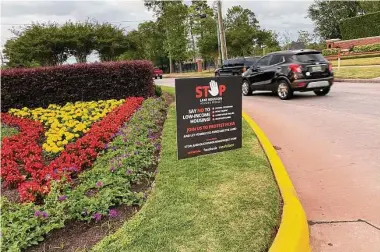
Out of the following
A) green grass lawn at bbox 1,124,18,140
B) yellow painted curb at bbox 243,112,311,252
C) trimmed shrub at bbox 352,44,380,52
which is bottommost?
yellow painted curb at bbox 243,112,311,252

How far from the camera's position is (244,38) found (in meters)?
50.4

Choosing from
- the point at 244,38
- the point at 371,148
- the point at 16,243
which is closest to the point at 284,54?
the point at 371,148

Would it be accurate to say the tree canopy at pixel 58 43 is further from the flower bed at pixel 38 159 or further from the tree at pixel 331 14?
the tree at pixel 331 14

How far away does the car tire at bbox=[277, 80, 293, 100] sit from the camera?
1195 centimetres

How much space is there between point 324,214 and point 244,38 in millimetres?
48849

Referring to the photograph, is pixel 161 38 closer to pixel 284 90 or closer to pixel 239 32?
pixel 239 32

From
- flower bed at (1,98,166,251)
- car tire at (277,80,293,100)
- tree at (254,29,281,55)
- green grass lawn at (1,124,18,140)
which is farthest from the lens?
tree at (254,29,281,55)

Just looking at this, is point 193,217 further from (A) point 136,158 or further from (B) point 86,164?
(B) point 86,164

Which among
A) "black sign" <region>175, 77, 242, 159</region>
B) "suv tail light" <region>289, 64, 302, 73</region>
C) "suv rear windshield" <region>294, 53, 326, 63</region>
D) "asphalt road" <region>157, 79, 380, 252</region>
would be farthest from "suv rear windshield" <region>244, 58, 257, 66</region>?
"black sign" <region>175, 77, 242, 159</region>

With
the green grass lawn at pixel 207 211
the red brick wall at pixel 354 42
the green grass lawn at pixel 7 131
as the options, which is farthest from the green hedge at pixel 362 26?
the green grass lawn at pixel 7 131

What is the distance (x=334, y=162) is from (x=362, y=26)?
39376 millimetres

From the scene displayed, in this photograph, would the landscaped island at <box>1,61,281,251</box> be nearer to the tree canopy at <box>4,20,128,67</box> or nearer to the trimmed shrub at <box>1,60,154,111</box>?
the trimmed shrub at <box>1,60,154,111</box>

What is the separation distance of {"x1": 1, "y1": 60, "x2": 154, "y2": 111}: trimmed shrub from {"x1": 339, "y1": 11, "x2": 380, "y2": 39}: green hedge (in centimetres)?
3445

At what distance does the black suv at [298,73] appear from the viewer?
1153 centimetres
